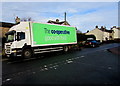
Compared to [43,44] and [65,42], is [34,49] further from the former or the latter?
[65,42]

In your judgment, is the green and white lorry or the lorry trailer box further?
the lorry trailer box

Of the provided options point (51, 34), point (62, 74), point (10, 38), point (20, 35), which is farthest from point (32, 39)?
point (62, 74)

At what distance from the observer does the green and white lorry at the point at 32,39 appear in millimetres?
10258

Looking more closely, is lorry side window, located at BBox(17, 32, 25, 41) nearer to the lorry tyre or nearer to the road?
the lorry tyre

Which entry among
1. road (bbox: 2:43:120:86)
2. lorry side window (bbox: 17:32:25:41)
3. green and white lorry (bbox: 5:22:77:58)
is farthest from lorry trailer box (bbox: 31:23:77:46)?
road (bbox: 2:43:120:86)

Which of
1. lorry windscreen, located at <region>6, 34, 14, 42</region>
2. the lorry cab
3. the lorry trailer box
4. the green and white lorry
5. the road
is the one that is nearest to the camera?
the road

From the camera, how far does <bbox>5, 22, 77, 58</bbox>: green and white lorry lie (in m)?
10.3

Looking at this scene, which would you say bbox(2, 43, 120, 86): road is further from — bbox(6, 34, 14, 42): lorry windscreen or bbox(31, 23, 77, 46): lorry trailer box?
bbox(31, 23, 77, 46): lorry trailer box

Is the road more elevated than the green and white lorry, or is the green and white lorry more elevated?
the green and white lorry

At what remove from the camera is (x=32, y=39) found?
10.9 m

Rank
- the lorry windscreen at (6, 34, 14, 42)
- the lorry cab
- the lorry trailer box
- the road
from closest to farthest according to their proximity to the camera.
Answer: the road
the lorry cab
the lorry windscreen at (6, 34, 14, 42)
the lorry trailer box

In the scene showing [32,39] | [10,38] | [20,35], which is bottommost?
[32,39]

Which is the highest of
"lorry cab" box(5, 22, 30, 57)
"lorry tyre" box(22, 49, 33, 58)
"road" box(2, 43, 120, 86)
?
"lorry cab" box(5, 22, 30, 57)

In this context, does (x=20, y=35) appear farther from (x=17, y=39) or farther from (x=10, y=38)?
(x=10, y=38)
